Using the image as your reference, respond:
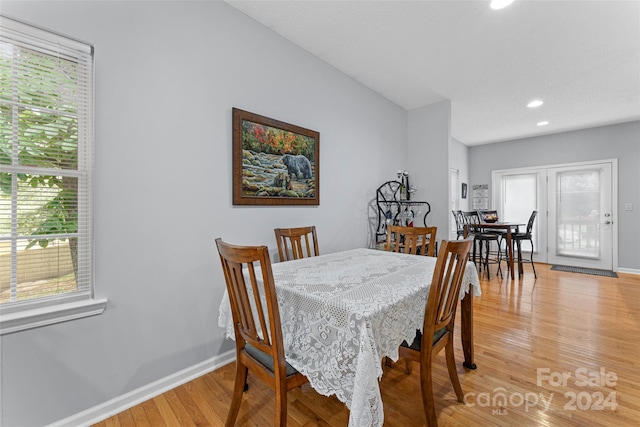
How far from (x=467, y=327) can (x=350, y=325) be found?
130cm

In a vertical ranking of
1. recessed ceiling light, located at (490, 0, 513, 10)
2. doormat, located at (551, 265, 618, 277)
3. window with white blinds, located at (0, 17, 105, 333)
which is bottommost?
doormat, located at (551, 265, 618, 277)

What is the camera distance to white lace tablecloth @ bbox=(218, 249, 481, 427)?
0.99m

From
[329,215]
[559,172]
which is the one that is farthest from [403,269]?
[559,172]

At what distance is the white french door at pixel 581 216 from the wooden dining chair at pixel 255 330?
6.24 meters

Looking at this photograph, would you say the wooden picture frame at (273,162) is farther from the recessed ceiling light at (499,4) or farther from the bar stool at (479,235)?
the bar stool at (479,235)

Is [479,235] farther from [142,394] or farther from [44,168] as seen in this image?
[44,168]

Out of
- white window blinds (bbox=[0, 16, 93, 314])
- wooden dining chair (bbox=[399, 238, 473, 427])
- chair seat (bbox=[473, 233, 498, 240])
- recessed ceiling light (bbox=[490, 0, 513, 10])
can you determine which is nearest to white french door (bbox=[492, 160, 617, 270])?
chair seat (bbox=[473, 233, 498, 240])

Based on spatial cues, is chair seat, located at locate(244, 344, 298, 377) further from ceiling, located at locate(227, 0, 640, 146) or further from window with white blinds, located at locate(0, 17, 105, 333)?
ceiling, located at locate(227, 0, 640, 146)

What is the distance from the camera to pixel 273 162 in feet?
7.73

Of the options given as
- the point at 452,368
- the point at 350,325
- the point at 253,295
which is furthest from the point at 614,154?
the point at 253,295

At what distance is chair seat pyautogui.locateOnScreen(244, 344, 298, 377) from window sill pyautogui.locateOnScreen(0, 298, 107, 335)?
2.80 ft

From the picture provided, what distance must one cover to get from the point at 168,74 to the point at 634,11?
3.39 meters

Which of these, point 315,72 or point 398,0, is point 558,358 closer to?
point 398,0

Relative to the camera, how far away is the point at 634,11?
6.73 ft
